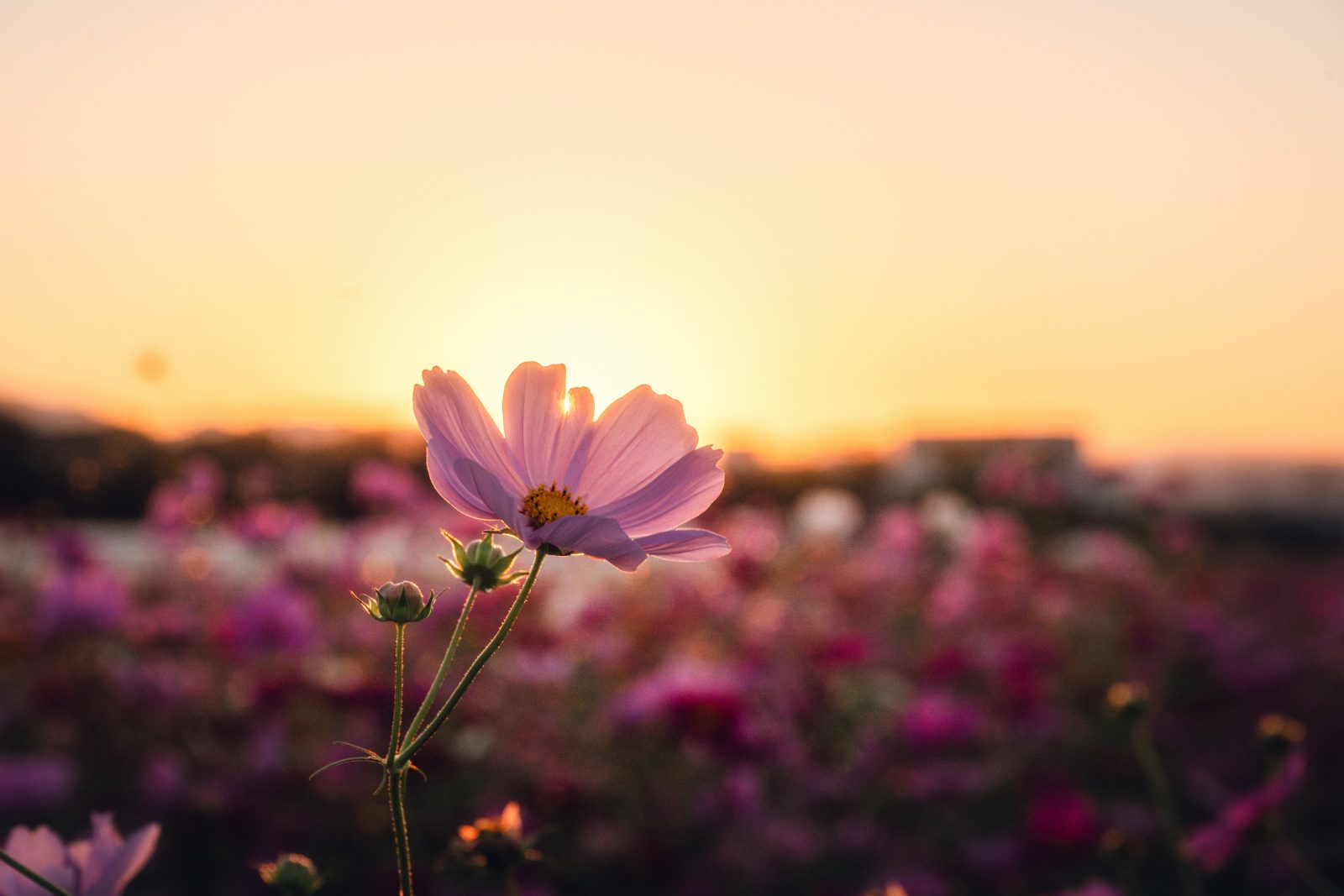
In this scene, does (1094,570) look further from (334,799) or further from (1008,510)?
(334,799)

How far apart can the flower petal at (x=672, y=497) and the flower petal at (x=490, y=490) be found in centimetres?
7

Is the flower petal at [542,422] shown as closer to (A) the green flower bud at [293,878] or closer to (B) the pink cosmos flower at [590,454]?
(B) the pink cosmos flower at [590,454]

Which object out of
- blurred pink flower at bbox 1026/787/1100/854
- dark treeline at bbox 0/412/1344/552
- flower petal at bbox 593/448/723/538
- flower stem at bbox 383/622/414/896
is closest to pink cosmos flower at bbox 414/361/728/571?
flower petal at bbox 593/448/723/538

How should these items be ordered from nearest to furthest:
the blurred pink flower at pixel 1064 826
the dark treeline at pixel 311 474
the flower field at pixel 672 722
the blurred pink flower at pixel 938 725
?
the blurred pink flower at pixel 1064 826
the flower field at pixel 672 722
the blurred pink flower at pixel 938 725
the dark treeline at pixel 311 474

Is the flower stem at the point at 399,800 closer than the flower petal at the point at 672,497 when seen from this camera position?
Yes

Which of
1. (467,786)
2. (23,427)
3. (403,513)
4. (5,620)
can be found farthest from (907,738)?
(23,427)

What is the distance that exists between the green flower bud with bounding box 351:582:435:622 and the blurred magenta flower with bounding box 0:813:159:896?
164 millimetres

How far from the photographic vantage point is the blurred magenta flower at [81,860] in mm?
493

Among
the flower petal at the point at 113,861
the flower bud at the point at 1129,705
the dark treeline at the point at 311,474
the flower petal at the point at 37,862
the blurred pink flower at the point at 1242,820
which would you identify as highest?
the flower petal at the point at 37,862

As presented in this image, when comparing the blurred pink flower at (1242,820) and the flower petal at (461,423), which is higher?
the flower petal at (461,423)

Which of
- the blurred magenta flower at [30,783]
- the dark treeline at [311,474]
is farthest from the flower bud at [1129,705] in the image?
the dark treeline at [311,474]

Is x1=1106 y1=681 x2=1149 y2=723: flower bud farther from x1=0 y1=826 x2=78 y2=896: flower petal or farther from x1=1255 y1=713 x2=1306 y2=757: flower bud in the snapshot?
x1=0 y1=826 x2=78 y2=896: flower petal

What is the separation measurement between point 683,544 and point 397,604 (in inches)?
5.7

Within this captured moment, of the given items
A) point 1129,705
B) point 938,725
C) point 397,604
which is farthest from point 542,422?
point 938,725
